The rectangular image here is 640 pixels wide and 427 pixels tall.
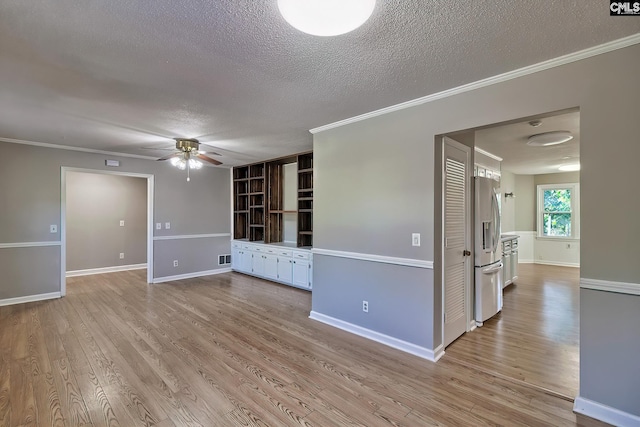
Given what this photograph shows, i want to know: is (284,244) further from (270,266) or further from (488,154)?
(488,154)

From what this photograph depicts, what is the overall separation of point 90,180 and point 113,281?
2.40m

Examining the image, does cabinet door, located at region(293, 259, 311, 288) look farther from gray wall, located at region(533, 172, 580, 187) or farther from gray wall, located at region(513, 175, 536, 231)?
gray wall, located at region(533, 172, 580, 187)

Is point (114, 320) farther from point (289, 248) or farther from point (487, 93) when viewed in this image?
point (487, 93)

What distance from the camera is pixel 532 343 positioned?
3.16 metres

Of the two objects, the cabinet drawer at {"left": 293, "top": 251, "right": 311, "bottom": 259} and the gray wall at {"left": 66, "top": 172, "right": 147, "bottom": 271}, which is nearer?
the cabinet drawer at {"left": 293, "top": 251, "right": 311, "bottom": 259}

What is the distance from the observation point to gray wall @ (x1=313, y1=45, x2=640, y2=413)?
6.24 feet

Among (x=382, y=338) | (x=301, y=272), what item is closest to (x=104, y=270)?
(x=301, y=272)

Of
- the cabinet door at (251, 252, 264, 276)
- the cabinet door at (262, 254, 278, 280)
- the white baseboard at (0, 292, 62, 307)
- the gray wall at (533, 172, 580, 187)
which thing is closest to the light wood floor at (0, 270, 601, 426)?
the white baseboard at (0, 292, 62, 307)

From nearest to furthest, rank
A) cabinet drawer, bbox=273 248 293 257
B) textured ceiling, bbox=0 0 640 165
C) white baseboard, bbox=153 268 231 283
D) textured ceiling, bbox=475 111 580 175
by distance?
textured ceiling, bbox=0 0 640 165 < textured ceiling, bbox=475 111 580 175 < cabinet drawer, bbox=273 248 293 257 < white baseboard, bbox=153 268 231 283

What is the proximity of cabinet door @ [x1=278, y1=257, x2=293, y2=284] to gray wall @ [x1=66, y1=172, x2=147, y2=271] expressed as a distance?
400 cm

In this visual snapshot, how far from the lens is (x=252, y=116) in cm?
331

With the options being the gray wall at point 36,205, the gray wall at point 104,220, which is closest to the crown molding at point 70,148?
the gray wall at point 36,205

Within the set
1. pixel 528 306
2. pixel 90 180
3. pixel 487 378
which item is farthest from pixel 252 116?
pixel 90 180

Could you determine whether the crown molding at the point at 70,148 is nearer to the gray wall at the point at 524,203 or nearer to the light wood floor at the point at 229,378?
the light wood floor at the point at 229,378
